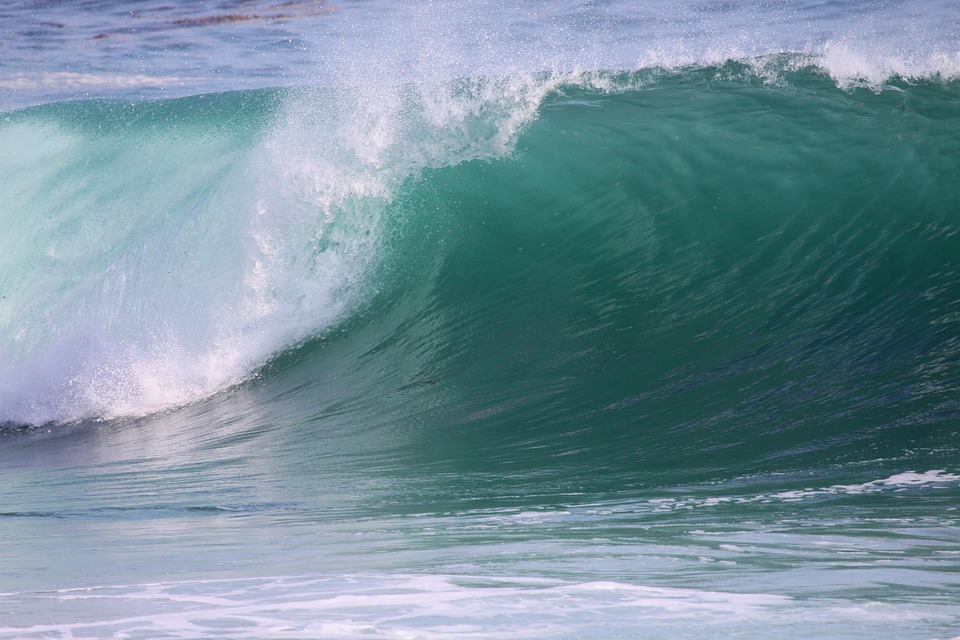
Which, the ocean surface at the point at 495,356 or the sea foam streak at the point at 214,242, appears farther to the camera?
the sea foam streak at the point at 214,242

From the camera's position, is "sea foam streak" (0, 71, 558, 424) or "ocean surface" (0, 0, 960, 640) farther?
"sea foam streak" (0, 71, 558, 424)

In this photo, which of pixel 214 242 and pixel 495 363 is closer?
pixel 495 363

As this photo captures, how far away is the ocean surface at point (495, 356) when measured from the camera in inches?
103

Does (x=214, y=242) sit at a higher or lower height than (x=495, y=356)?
higher

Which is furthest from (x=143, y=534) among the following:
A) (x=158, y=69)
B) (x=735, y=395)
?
(x=158, y=69)

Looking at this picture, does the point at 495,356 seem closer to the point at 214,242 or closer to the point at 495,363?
the point at 495,363

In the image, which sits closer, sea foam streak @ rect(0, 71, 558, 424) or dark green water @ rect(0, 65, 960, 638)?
dark green water @ rect(0, 65, 960, 638)

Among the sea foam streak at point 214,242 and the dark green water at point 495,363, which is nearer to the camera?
the dark green water at point 495,363

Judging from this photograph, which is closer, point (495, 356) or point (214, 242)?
point (495, 356)

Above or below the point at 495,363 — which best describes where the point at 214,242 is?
above

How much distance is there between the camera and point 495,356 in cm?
596

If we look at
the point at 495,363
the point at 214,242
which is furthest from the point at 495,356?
the point at 214,242

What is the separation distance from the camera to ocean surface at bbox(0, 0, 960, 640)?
2.61 m

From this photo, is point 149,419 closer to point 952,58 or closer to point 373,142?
point 373,142
